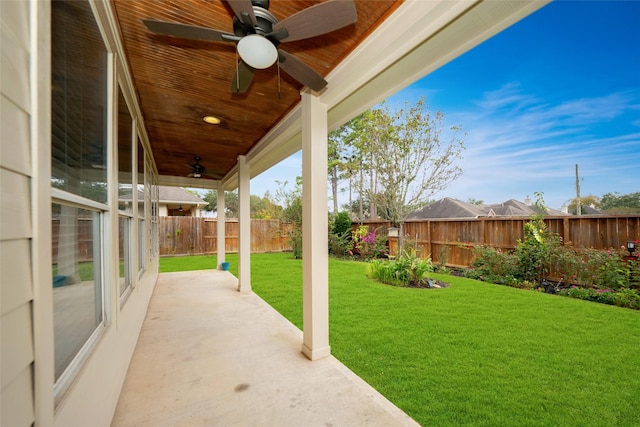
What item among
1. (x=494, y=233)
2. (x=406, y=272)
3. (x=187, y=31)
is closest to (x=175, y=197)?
(x=406, y=272)

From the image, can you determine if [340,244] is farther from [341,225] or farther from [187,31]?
[187,31]

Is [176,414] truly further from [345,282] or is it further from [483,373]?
[345,282]

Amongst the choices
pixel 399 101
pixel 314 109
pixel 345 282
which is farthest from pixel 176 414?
pixel 399 101

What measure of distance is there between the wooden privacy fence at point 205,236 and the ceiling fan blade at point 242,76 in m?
8.45

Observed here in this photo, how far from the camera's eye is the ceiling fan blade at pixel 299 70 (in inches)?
63.7

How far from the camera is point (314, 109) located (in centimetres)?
246

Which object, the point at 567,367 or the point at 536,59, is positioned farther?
the point at 536,59

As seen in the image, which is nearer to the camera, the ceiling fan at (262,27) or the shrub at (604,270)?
the ceiling fan at (262,27)

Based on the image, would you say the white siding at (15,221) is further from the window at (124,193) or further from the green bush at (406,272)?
the green bush at (406,272)

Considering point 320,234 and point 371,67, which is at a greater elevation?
point 371,67

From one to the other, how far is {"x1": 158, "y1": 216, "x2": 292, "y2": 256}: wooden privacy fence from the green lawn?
7.22 meters

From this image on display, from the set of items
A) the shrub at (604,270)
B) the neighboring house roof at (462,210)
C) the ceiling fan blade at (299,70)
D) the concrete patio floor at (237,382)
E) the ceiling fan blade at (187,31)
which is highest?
the ceiling fan blade at (187,31)

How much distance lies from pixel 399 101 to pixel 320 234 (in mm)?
6211

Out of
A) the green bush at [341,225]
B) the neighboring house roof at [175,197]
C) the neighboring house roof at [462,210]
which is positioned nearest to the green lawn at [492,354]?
the green bush at [341,225]
